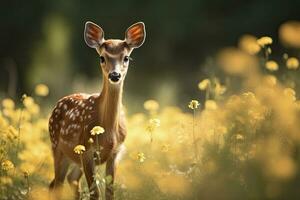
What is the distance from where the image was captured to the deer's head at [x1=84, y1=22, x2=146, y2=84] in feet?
25.9

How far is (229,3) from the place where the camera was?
22734mm

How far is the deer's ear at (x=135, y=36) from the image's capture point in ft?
27.6

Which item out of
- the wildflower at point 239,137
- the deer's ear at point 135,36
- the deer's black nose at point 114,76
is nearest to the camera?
the wildflower at point 239,137

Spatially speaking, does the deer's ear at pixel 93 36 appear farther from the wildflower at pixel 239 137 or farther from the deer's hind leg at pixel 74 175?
the wildflower at pixel 239 137

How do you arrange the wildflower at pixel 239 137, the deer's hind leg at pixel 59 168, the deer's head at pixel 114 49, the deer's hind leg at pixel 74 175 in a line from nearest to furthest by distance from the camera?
the wildflower at pixel 239 137, the deer's head at pixel 114 49, the deer's hind leg at pixel 59 168, the deer's hind leg at pixel 74 175

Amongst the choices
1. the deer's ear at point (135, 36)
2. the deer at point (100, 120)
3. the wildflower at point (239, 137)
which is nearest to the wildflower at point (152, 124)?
the deer at point (100, 120)

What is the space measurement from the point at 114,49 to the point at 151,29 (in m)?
13.4

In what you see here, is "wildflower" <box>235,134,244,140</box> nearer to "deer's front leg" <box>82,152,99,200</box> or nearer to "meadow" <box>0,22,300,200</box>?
"meadow" <box>0,22,300,200</box>

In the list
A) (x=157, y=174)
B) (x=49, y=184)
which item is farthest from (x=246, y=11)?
(x=157, y=174)

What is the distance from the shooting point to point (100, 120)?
8.09 meters

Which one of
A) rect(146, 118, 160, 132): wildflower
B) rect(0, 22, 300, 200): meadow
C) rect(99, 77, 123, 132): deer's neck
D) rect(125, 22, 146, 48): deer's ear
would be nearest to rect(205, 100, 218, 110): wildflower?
rect(0, 22, 300, 200): meadow

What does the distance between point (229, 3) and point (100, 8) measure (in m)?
2.75

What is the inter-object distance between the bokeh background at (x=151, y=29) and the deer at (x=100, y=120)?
10567 mm

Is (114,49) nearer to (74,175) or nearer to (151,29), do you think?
(74,175)
